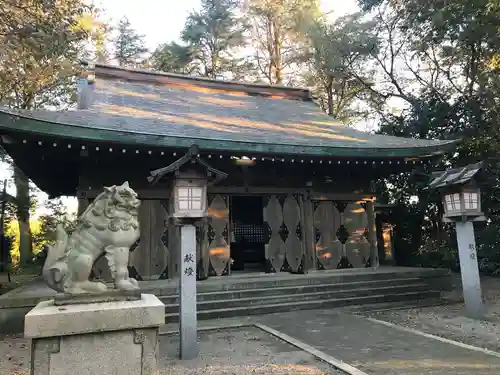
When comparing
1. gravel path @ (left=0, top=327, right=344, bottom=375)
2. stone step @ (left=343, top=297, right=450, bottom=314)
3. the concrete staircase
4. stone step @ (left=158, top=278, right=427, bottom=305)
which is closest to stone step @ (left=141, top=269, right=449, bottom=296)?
the concrete staircase

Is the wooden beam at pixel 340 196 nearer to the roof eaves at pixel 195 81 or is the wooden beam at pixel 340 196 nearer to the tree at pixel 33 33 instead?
the roof eaves at pixel 195 81

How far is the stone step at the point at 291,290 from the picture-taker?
705 cm

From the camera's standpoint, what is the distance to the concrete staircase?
6.95 meters

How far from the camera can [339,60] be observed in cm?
1608

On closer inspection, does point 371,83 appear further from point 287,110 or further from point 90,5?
point 90,5

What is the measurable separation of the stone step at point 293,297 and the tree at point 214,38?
17.4m

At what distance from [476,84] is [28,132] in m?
13.2

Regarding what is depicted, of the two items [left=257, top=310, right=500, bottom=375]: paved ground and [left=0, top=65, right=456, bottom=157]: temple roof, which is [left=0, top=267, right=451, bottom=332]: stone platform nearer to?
[left=257, top=310, right=500, bottom=375]: paved ground

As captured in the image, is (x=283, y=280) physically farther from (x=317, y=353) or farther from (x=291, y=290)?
(x=317, y=353)

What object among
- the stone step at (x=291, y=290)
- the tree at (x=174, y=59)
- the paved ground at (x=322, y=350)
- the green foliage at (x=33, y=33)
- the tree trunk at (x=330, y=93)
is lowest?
the paved ground at (x=322, y=350)

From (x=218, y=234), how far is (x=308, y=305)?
2.64 meters

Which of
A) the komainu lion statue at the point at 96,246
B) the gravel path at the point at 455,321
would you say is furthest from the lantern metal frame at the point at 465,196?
the komainu lion statue at the point at 96,246

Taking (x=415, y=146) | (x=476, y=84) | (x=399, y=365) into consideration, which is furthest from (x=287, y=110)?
(x=399, y=365)

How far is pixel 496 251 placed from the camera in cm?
1083
